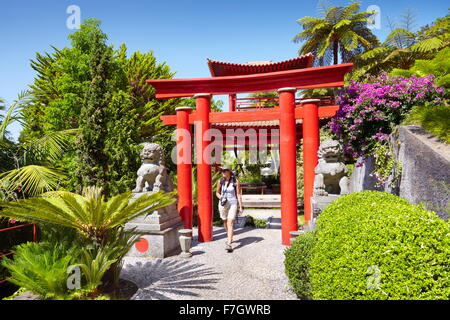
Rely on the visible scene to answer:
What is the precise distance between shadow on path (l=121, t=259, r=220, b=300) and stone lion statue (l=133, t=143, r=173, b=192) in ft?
5.31

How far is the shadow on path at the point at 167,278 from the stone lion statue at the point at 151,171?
1620mm

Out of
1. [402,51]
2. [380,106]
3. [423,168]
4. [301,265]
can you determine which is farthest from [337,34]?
[301,265]

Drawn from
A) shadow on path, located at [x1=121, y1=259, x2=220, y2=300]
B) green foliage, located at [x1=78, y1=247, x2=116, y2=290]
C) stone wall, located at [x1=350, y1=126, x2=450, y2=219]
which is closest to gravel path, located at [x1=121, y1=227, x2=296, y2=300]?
shadow on path, located at [x1=121, y1=259, x2=220, y2=300]

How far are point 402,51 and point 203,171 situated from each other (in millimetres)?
13949

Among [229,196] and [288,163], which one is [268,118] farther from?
[229,196]

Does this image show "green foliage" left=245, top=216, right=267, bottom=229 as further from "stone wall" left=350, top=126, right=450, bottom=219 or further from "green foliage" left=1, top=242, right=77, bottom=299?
"green foliage" left=1, top=242, right=77, bottom=299

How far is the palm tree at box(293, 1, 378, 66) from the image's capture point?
14.9 metres

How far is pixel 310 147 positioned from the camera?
244 inches

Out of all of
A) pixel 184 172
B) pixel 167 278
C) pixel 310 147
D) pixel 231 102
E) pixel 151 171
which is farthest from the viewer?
pixel 231 102

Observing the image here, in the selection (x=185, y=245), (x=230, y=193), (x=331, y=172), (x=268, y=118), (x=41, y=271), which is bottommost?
(x=185, y=245)

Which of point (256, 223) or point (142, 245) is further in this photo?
point (256, 223)

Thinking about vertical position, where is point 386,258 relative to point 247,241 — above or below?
above

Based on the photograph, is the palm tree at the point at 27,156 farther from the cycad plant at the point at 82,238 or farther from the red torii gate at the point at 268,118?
the red torii gate at the point at 268,118

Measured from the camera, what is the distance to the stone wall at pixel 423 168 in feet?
11.9
